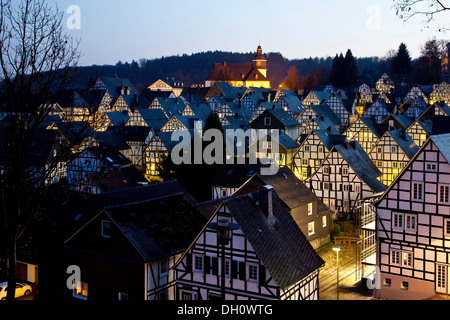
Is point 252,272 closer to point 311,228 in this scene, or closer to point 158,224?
point 158,224

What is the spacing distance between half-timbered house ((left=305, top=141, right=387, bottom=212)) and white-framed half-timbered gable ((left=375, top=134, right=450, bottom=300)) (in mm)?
13465

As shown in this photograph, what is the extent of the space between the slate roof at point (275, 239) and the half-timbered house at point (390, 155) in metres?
25.3

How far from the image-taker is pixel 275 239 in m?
20.3

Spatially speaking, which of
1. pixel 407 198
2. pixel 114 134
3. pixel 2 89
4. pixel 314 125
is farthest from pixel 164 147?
pixel 2 89

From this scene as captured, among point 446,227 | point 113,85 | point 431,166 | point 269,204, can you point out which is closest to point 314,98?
point 113,85

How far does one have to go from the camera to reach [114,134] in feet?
177

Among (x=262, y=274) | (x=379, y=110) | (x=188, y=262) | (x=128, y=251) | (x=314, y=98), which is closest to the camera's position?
(x=262, y=274)

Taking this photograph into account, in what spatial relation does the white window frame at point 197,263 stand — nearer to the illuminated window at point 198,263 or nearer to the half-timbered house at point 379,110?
the illuminated window at point 198,263

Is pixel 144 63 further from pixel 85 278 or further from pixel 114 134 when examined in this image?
pixel 85 278

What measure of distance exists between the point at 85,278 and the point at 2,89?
479 inches

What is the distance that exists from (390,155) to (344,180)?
8.55 metres

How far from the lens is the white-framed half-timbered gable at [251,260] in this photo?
61.9 ft

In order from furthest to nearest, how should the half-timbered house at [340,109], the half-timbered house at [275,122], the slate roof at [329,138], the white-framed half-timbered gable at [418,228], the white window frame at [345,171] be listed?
the half-timbered house at [340,109] < the half-timbered house at [275,122] < the slate roof at [329,138] < the white window frame at [345,171] < the white-framed half-timbered gable at [418,228]

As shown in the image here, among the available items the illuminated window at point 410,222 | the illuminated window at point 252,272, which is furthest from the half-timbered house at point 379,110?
the illuminated window at point 252,272
